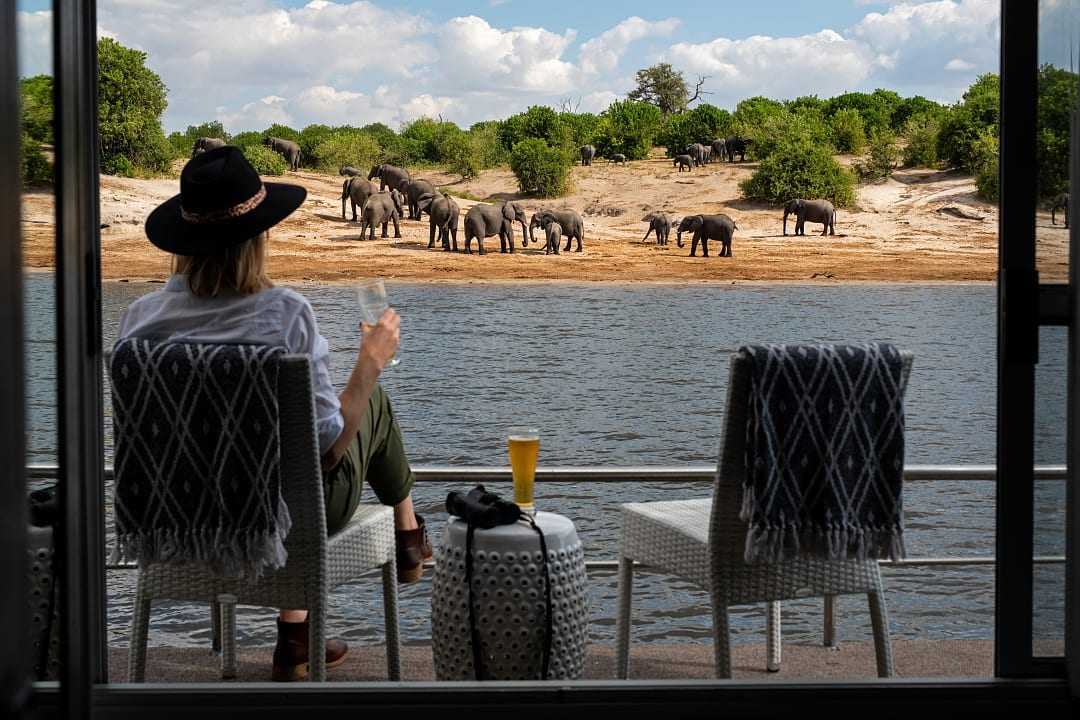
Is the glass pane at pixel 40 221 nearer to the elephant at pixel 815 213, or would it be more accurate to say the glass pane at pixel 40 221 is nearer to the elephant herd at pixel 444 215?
the elephant herd at pixel 444 215

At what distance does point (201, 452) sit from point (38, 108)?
52 cm

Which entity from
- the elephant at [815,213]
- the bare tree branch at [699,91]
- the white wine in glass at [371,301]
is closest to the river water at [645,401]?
the white wine in glass at [371,301]

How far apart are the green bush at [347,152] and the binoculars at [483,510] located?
97.8 ft

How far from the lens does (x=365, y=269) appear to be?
25.0 metres

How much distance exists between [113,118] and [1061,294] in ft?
96.1

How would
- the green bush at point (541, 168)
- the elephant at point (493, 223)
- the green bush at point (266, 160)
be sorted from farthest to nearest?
the green bush at point (541, 168) < the green bush at point (266, 160) < the elephant at point (493, 223)

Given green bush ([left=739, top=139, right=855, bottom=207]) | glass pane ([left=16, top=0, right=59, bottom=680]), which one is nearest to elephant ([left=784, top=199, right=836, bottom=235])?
green bush ([left=739, top=139, right=855, bottom=207])

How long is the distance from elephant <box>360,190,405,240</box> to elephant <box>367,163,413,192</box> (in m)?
2.83

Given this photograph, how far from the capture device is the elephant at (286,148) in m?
30.2

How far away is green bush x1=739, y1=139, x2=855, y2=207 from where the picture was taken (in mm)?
28250

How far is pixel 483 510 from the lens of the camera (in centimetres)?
189

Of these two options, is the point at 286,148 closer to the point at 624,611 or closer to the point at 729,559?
the point at 624,611

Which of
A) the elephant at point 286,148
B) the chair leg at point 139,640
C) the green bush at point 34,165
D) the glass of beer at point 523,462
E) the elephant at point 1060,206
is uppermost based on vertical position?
the elephant at point 286,148

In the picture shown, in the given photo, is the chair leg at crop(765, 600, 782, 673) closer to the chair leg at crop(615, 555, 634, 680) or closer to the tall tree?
the chair leg at crop(615, 555, 634, 680)
